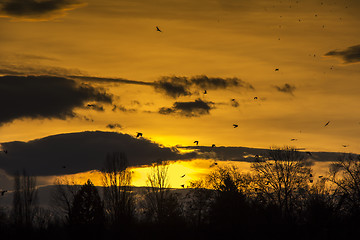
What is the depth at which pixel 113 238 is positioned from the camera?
61.1 metres

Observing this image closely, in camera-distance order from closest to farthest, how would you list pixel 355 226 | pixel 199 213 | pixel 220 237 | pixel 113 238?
1. pixel 355 226
2. pixel 220 237
3. pixel 113 238
4. pixel 199 213

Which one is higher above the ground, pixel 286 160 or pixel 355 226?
pixel 286 160

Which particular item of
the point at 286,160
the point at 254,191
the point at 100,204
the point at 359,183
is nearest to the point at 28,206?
the point at 100,204

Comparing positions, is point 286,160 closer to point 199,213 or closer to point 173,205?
point 199,213

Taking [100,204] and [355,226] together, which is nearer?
[355,226]

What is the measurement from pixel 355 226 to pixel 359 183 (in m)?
38.6

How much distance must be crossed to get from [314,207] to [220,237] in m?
12.7

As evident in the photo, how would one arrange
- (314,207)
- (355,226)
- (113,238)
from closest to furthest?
(355,226), (314,207), (113,238)

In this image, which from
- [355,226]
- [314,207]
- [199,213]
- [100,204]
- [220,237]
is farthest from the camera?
[199,213]

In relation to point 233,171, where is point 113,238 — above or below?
below

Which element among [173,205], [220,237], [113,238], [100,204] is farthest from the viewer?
[173,205]

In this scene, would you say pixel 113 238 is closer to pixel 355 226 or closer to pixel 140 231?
pixel 140 231

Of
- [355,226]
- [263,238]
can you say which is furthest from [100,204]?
[355,226]

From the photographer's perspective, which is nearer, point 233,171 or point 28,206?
point 28,206
